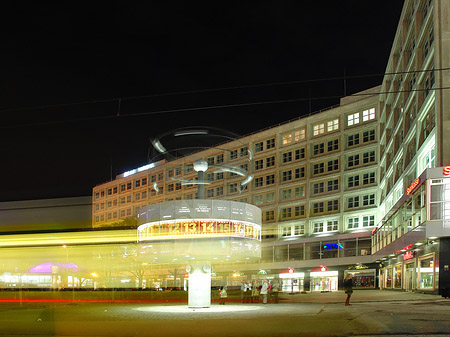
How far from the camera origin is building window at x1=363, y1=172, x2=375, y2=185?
7969cm

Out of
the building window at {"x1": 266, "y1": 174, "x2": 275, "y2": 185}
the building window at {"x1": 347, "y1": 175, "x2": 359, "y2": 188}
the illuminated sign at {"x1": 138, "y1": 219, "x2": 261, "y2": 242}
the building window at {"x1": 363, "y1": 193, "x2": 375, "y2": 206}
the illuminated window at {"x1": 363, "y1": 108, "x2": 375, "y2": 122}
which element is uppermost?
the illuminated window at {"x1": 363, "y1": 108, "x2": 375, "y2": 122}

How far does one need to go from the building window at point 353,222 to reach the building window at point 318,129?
15.3 m

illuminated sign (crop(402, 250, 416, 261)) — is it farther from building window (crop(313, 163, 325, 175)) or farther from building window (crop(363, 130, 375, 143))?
building window (crop(313, 163, 325, 175))

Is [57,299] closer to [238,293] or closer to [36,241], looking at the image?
[238,293]

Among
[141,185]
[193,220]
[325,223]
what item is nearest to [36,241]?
[193,220]

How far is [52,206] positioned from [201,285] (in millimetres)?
12797

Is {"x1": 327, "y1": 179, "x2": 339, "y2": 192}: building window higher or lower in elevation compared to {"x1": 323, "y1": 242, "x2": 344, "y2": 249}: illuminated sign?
higher

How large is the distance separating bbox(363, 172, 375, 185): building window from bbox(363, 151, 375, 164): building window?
6.22 ft

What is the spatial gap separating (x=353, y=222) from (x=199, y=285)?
51.5 m

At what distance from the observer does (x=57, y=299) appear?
4903cm

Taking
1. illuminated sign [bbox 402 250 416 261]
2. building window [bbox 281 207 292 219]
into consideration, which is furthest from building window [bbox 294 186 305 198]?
illuminated sign [bbox 402 250 416 261]

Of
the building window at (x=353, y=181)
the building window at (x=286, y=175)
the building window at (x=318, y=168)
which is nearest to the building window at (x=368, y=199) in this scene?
the building window at (x=353, y=181)

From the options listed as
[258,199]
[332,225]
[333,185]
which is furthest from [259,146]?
[332,225]

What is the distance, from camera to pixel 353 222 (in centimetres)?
8200
